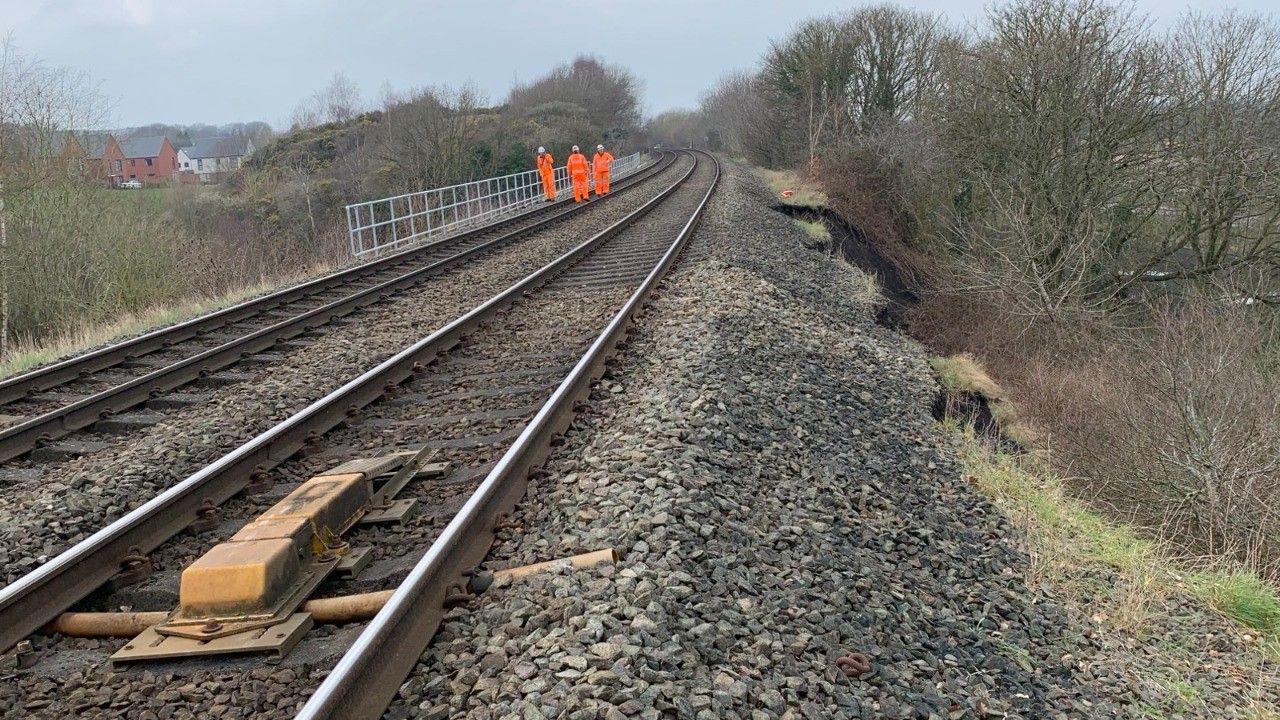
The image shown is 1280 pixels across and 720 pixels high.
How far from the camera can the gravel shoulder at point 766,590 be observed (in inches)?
124

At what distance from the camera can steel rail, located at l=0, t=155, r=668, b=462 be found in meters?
5.79

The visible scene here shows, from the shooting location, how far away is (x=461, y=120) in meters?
35.9

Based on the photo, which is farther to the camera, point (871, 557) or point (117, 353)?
point (117, 353)

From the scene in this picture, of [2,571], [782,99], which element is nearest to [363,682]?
[2,571]

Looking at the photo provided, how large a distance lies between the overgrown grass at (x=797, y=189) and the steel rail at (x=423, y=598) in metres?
21.5

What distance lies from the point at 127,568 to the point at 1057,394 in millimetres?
12317

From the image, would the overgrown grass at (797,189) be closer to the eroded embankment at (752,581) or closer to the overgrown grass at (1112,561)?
the overgrown grass at (1112,561)

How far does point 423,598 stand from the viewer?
343 centimetres

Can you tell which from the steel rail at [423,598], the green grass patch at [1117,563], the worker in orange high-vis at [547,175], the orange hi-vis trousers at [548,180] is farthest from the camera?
the orange hi-vis trousers at [548,180]

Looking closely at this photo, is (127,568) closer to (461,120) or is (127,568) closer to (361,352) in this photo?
(361,352)

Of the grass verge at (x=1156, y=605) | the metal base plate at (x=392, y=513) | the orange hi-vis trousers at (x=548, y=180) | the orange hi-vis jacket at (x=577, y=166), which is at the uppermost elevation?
the orange hi-vis jacket at (x=577, y=166)

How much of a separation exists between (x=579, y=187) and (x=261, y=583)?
22431mm

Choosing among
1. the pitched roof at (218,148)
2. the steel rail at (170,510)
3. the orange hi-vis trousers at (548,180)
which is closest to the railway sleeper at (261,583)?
the steel rail at (170,510)

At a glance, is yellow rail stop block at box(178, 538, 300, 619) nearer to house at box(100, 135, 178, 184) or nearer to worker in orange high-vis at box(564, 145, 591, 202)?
worker in orange high-vis at box(564, 145, 591, 202)
